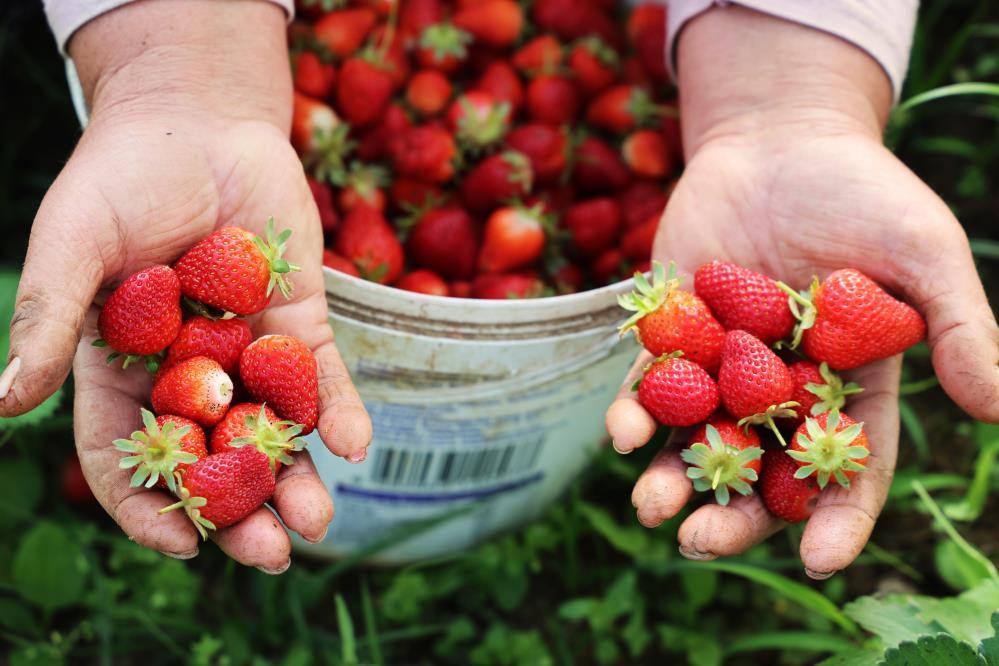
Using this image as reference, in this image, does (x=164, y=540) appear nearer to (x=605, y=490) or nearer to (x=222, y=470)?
(x=222, y=470)

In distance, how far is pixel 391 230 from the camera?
1585mm

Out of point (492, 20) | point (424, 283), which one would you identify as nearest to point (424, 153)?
point (424, 283)

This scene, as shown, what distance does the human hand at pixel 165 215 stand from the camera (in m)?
0.98

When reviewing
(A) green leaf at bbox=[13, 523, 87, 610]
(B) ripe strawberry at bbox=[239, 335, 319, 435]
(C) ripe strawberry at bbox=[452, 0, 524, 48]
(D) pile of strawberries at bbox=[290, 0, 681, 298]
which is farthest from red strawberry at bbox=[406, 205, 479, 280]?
(A) green leaf at bbox=[13, 523, 87, 610]

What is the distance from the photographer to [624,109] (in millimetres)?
1773

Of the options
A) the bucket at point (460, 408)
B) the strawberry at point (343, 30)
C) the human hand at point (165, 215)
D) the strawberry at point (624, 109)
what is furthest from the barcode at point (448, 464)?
the strawberry at point (343, 30)

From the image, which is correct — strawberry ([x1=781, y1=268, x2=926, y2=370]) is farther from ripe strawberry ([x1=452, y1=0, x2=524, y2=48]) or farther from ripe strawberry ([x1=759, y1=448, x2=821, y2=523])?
ripe strawberry ([x1=452, y1=0, x2=524, y2=48])

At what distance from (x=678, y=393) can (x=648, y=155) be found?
0.75 m

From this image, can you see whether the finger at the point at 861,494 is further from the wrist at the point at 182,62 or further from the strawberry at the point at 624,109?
the wrist at the point at 182,62

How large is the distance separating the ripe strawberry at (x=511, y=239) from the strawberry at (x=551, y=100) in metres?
0.26

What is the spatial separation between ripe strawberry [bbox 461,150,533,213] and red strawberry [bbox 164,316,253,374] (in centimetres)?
62

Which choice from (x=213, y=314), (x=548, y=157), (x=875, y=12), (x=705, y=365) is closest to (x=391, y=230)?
(x=548, y=157)

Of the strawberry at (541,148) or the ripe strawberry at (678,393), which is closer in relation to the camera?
the ripe strawberry at (678,393)

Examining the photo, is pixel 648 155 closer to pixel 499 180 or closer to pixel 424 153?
pixel 499 180
